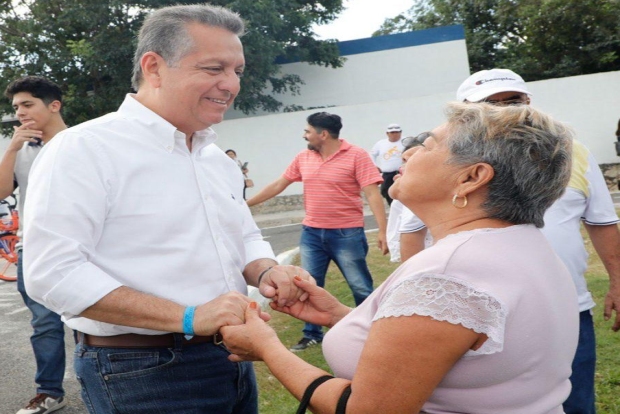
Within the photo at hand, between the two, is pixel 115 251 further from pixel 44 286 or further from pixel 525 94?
pixel 525 94

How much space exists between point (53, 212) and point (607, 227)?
265 centimetres

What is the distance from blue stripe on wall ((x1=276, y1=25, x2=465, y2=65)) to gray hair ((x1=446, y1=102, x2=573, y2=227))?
74.7 feet

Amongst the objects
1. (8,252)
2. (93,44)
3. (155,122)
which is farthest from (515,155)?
(93,44)

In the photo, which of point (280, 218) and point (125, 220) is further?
point (280, 218)

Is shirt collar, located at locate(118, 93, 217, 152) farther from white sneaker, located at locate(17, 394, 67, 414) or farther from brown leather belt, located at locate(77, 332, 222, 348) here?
white sneaker, located at locate(17, 394, 67, 414)

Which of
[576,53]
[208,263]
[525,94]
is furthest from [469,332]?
[576,53]

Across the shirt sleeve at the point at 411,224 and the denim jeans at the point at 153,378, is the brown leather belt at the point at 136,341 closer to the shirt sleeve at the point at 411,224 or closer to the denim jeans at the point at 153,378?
the denim jeans at the point at 153,378

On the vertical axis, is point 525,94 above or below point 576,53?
above

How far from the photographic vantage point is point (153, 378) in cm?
231

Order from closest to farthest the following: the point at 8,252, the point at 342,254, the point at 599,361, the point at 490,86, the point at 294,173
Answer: the point at 490,86
the point at 599,361
the point at 342,254
the point at 294,173
the point at 8,252

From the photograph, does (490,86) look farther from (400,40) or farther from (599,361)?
(400,40)

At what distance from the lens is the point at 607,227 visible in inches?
134

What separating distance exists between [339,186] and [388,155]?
28.2 ft

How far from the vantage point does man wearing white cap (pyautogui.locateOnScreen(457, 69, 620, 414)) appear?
3211 millimetres
